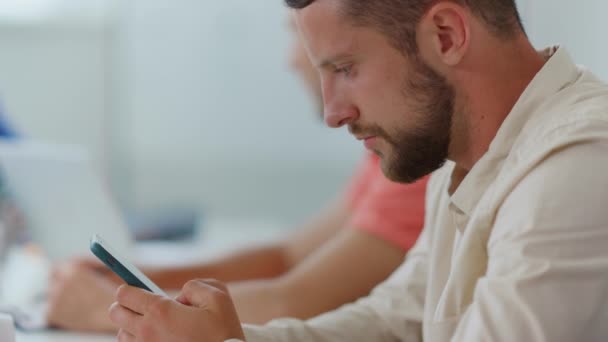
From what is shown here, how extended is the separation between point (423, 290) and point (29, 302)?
2.51ft

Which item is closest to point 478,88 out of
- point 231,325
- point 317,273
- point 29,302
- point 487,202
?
point 487,202

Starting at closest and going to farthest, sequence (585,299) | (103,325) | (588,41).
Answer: (585,299)
(103,325)
(588,41)

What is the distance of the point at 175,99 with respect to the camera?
189 inches

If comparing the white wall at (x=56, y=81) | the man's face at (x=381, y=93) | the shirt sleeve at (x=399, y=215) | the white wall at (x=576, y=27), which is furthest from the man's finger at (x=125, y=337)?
the white wall at (x=56, y=81)

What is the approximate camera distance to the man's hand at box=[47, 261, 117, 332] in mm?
1491

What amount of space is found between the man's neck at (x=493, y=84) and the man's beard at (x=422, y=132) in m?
0.02

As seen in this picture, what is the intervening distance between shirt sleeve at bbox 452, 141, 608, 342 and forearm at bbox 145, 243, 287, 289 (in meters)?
1.01

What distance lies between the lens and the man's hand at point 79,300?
1491mm

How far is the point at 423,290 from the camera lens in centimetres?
129

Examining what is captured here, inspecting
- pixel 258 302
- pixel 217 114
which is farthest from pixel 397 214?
pixel 217 114

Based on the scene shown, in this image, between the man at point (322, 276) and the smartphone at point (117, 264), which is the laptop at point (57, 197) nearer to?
the man at point (322, 276)

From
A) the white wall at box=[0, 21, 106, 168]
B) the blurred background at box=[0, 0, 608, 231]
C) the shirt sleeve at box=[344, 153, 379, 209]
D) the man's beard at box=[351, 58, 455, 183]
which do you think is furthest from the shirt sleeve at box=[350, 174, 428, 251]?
the white wall at box=[0, 21, 106, 168]

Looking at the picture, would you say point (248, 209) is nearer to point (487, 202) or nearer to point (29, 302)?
point (29, 302)

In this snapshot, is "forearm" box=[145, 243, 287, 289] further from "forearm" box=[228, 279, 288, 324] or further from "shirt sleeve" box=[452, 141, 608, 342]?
"shirt sleeve" box=[452, 141, 608, 342]
